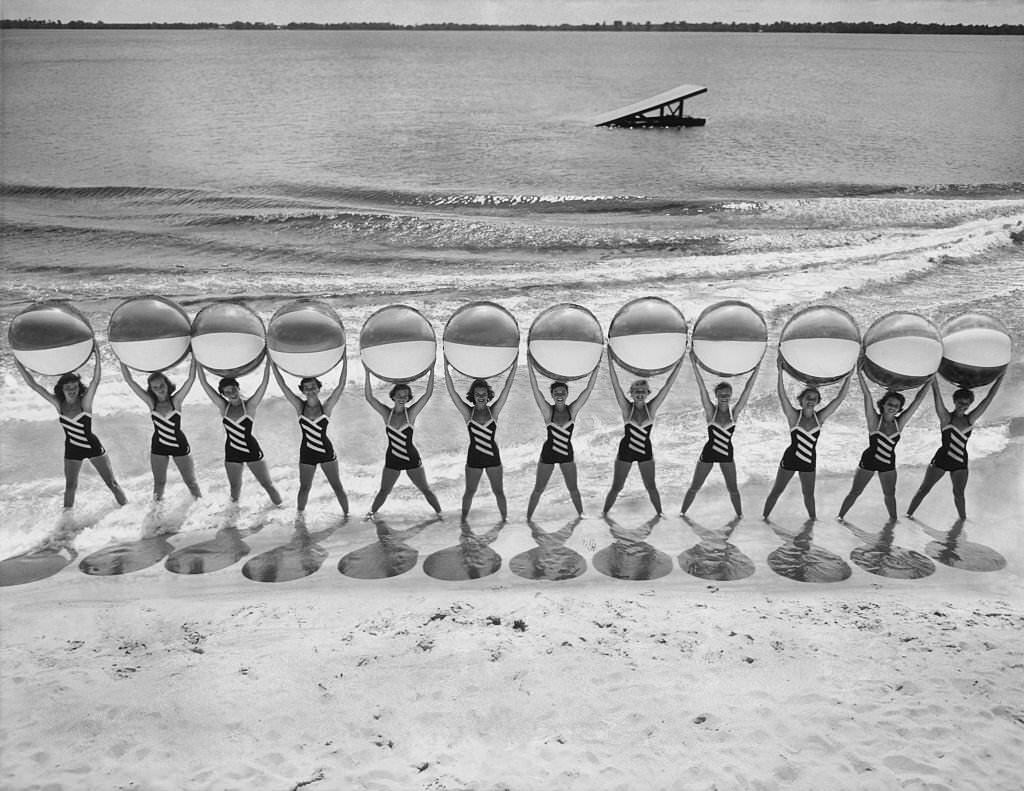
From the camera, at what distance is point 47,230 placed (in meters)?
21.2

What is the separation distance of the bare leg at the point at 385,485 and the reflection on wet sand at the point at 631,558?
6.75ft

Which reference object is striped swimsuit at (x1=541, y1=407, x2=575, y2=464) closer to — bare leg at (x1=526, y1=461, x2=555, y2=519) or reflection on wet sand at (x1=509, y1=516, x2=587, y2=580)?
bare leg at (x1=526, y1=461, x2=555, y2=519)

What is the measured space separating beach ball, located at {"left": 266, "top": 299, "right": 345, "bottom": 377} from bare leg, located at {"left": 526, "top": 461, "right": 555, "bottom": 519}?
217cm

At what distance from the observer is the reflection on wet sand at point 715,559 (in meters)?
7.31

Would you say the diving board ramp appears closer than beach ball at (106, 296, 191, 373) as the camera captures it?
No

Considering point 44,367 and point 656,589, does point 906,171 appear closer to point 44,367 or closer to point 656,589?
point 656,589

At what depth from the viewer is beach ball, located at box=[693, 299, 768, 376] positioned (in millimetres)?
7418

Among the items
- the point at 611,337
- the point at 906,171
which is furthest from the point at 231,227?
the point at 906,171

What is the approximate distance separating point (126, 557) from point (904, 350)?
23.6 ft

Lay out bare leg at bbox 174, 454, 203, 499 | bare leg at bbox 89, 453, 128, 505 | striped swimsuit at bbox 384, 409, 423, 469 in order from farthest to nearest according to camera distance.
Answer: bare leg at bbox 174, 454, 203, 499 → bare leg at bbox 89, 453, 128, 505 → striped swimsuit at bbox 384, 409, 423, 469

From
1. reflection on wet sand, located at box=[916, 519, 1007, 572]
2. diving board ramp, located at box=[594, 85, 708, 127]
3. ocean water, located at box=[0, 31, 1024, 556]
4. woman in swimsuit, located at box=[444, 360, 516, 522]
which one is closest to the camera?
reflection on wet sand, located at box=[916, 519, 1007, 572]

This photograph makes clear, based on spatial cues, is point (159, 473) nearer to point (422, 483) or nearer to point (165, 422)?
point (165, 422)

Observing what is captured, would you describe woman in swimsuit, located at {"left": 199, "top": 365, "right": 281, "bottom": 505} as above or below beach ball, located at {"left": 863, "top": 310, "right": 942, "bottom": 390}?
below

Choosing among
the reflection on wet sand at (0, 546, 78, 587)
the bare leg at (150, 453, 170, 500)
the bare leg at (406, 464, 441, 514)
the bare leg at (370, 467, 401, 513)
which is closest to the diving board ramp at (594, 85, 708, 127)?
the bare leg at (406, 464, 441, 514)
